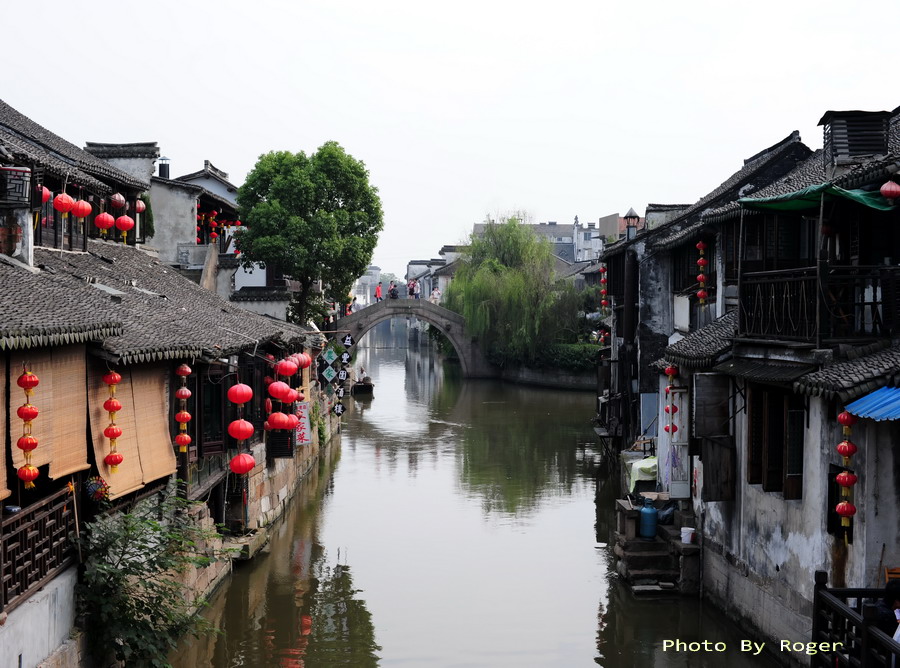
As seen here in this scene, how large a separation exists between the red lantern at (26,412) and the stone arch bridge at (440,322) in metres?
46.9

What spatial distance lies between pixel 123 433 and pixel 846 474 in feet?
26.9

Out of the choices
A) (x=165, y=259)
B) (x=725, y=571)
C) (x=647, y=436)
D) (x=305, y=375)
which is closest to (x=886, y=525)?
(x=725, y=571)

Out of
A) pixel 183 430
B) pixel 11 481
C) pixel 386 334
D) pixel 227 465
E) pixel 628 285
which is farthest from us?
pixel 386 334

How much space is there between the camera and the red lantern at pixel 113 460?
1114 centimetres

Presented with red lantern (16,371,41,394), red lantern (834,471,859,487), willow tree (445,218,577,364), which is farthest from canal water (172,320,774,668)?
willow tree (445,218,577,364)

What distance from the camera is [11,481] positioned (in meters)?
9.60

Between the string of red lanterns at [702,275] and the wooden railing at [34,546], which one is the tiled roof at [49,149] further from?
the string of red lanterns at [702,275]

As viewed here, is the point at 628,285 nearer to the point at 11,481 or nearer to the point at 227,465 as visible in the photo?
the point at 227,465

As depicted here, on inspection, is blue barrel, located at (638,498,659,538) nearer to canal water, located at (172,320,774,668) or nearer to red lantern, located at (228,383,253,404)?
canal water, located at (172,320,774,668)

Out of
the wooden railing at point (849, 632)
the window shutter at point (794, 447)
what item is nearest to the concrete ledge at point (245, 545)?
the window shutter at point (794, 447)

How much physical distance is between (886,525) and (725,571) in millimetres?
4331

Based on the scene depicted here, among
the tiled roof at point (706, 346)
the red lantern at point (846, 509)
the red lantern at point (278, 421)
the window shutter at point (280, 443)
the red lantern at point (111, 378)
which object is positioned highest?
the tiled roof at point (706, 346)

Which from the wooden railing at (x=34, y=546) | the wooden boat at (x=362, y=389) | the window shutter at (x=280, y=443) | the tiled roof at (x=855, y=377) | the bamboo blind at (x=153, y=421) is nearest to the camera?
the wooden railing at (x=34, y=546)

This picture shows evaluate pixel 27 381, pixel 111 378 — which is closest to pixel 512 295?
pixel 111 378
